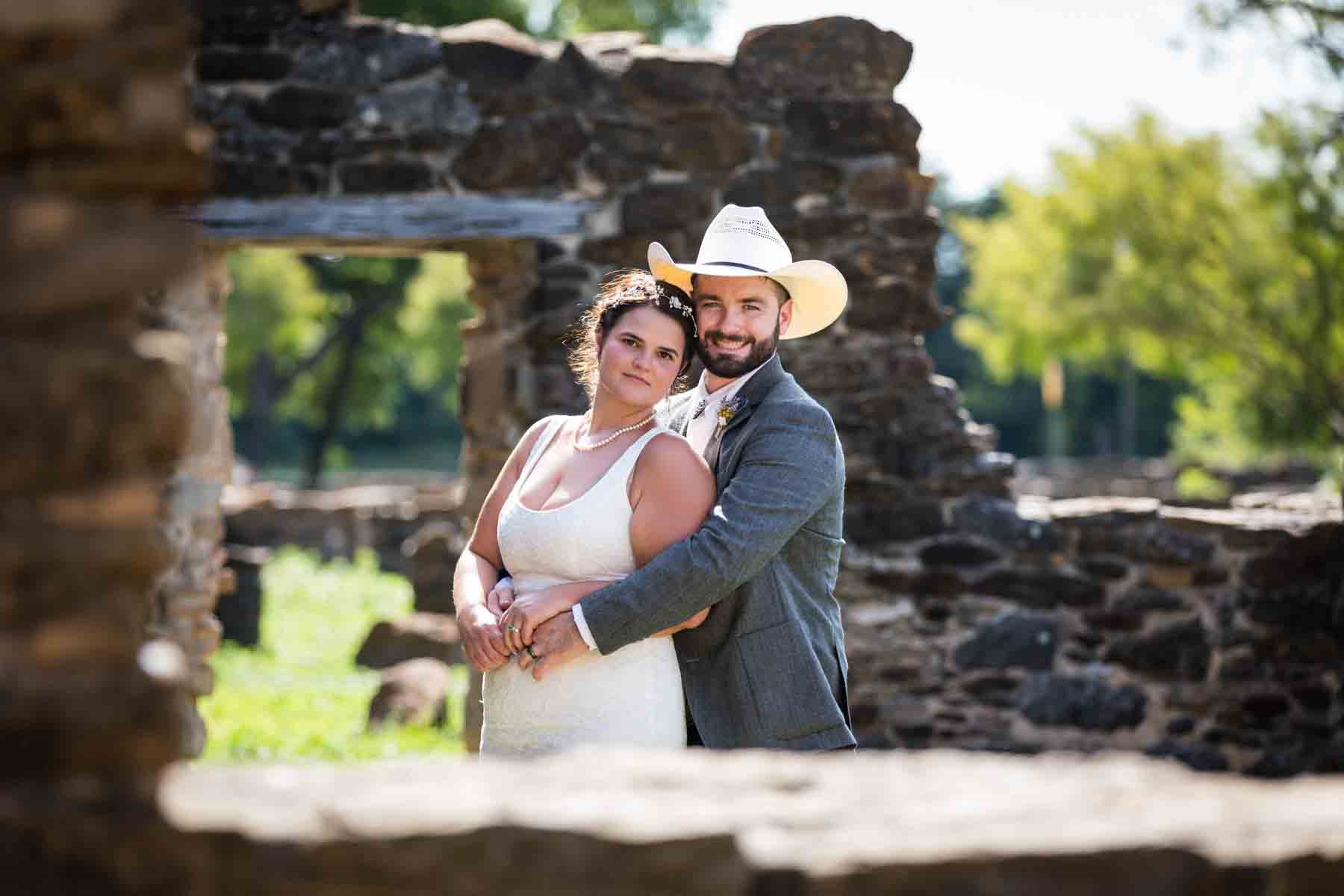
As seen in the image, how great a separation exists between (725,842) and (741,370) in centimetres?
202

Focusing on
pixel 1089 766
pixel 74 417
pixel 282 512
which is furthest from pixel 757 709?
pixel 282 512

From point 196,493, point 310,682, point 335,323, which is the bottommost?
point 310,682

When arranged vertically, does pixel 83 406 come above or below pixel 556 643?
above

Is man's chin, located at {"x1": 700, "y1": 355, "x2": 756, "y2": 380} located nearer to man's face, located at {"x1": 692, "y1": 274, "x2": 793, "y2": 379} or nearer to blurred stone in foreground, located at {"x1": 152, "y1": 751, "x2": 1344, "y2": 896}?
man's face, located at {"x1": 692, "y1": 274, "x2": 793, "y2": 379}

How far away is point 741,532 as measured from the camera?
3379mm

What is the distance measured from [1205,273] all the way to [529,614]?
23178 mm

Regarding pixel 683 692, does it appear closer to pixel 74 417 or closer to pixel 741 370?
pixel 741 370

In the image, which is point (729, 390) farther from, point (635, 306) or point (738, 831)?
point (738, 831)

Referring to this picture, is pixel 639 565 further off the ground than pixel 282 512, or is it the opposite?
pixel 639 565

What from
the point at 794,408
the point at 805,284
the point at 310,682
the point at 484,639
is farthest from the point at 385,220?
the point at 310,682

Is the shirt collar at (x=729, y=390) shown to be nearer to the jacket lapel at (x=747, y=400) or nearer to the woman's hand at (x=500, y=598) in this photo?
the jacket lapel at (x=747, y=400)

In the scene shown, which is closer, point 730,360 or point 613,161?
point 730,360

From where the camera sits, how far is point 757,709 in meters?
3.52

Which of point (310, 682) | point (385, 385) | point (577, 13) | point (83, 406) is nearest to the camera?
point (83, 406)
